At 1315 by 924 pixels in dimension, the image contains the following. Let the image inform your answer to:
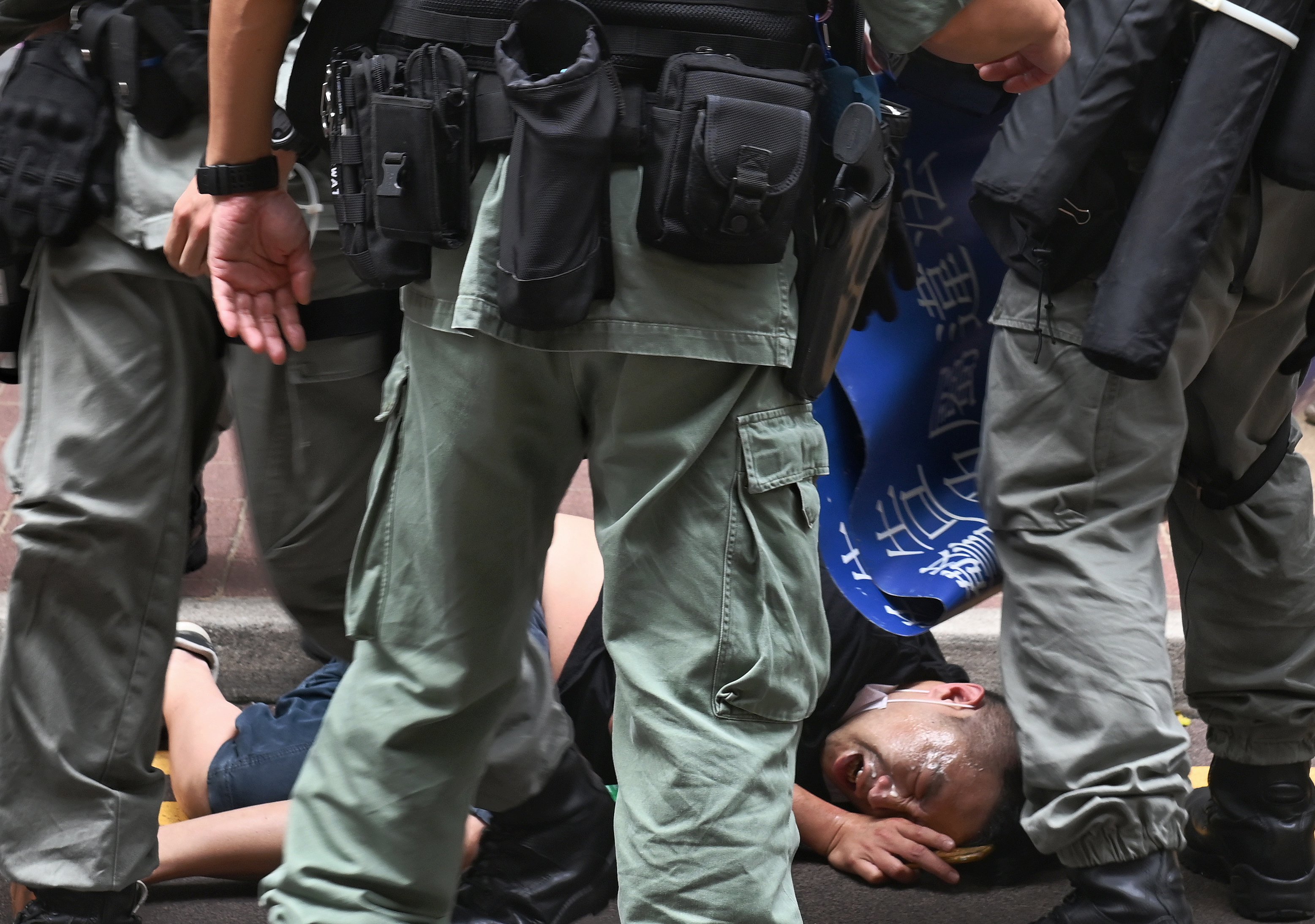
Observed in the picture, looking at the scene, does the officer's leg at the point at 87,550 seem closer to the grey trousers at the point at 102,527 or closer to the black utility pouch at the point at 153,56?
the grey trousers at the point at 102,527

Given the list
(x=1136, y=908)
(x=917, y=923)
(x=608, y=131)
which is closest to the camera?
(x=608, y=131)

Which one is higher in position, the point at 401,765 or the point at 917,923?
the point at 401,765

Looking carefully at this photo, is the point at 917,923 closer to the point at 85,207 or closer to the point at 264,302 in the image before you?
the point at 264,302

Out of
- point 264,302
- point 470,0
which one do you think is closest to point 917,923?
point 264,302

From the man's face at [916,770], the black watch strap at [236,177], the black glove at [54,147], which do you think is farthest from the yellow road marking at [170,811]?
the black watch strap at [236,177]

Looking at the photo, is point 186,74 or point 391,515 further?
point 186,74

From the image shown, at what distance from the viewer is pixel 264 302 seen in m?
2.09

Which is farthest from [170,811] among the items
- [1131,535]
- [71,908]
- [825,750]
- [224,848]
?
[1131,535]

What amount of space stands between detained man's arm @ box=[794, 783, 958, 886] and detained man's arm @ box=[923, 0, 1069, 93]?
168cm

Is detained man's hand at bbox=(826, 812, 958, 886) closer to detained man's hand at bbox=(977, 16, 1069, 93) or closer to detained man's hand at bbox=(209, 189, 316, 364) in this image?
detained man's hand at bbox=(209, 189, 316, 364)

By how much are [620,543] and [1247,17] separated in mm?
1334

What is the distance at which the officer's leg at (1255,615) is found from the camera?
8.68ft

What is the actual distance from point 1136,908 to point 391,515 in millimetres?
1388

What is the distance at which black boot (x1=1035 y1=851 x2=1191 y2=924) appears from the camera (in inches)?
94.7
